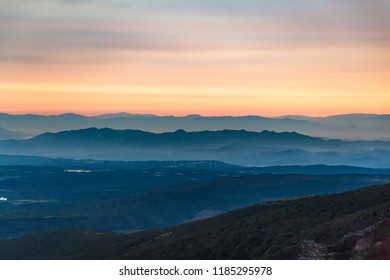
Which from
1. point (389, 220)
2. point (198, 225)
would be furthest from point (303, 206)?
point (389, 220)

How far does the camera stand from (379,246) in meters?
74.5

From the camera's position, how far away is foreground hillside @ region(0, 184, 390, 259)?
8238 centimetres

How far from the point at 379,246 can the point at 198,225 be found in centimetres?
9157

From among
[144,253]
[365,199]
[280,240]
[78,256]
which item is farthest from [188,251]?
[78,256]

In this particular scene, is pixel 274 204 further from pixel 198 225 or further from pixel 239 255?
pixel 239 255

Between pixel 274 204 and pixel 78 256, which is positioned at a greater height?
pixel 274 204

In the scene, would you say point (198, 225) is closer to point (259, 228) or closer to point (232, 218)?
point (232, 218)

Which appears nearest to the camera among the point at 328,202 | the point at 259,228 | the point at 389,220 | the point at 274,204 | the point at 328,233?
the point at 389,220

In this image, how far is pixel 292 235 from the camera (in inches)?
4318

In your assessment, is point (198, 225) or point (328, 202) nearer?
point (328, 202)

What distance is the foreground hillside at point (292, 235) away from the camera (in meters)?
82.4

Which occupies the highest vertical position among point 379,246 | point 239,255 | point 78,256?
point 379,246

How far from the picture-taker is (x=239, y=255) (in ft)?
373

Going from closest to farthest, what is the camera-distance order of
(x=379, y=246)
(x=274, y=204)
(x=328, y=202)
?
(x=379, y=246) → (x=328, y=202) → (x=274, y=204)
